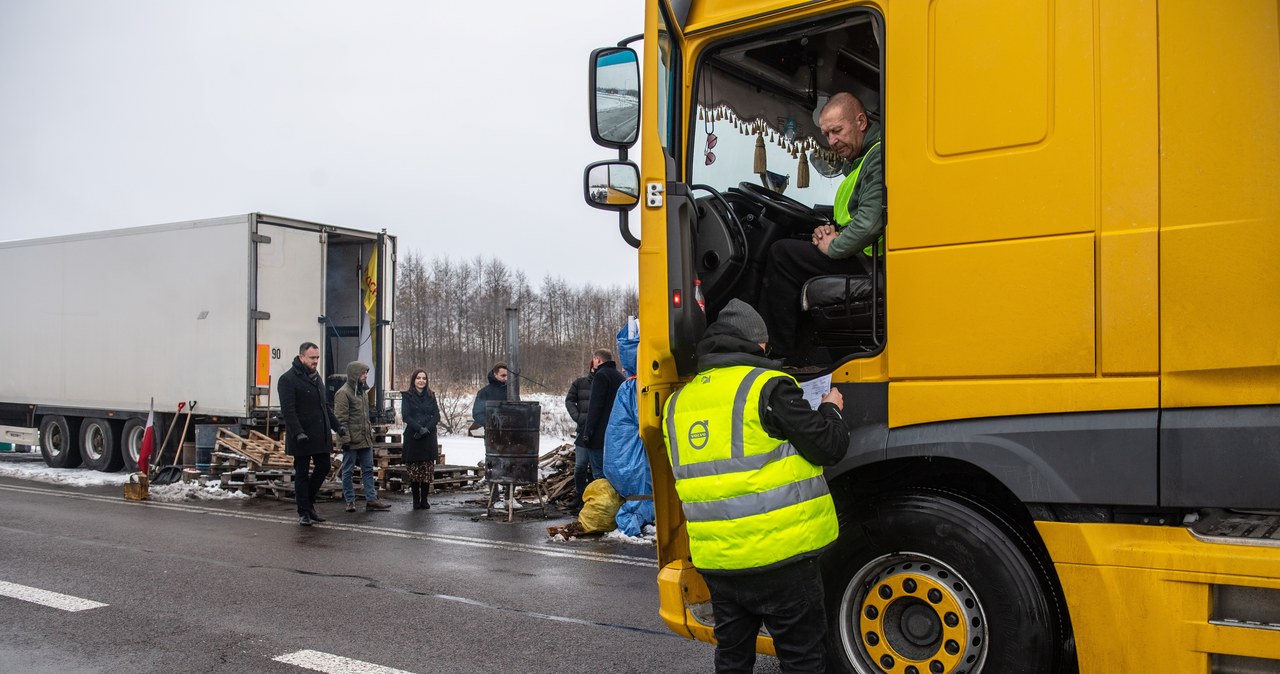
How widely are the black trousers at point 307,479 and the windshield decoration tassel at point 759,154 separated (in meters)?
7.23

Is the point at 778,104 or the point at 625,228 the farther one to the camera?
the point at 778,104

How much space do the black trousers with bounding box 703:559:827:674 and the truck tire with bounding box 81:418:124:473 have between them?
14.5m

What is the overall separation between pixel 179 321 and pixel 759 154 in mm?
11659

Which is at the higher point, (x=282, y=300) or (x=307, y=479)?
→ (x=282, y=300)

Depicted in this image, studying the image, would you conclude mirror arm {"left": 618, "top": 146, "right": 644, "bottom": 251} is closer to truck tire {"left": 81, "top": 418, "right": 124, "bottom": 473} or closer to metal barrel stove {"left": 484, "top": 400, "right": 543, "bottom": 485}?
metal barrel stove {"left": 484, "top": 400, "right": 543, "bottom": 485}

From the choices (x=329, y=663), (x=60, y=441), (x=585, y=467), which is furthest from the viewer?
(x=60, y=441)

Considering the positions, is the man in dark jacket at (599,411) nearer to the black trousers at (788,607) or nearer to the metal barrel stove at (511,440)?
the metal barrel stove at (511,440)

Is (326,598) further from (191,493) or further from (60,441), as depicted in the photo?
(60,441)

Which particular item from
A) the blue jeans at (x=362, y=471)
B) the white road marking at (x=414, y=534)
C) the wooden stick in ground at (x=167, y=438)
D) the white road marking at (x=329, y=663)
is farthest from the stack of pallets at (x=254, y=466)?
the white road marking at (x=329, y=663)

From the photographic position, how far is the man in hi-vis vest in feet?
11.0

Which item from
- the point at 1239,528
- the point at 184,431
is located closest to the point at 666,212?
the point at 1239,528

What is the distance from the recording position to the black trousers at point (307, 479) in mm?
10375

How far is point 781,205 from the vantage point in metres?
4.58

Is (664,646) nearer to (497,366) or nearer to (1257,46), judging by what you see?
(1257,46)
